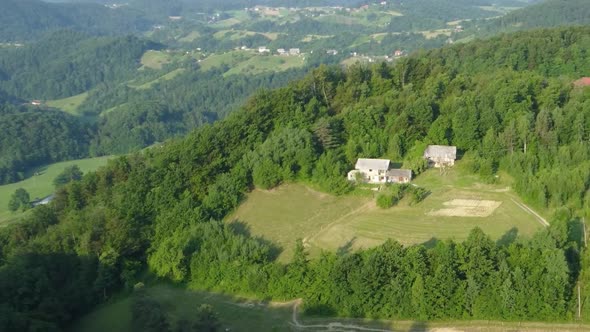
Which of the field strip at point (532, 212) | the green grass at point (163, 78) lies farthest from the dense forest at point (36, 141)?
the field strip at point (532, 212)

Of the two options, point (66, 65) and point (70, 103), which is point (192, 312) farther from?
point (66, 65)

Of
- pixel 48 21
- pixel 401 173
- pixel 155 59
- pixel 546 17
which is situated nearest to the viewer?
pixel 401 173

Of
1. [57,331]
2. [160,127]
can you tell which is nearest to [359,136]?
[57,331]

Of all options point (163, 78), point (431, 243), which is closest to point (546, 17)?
point (163, 78)

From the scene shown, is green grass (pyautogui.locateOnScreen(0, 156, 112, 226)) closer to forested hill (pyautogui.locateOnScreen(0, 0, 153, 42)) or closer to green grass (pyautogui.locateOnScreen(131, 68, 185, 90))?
green grass (pyautogui.locateOnScreen(131, 68, 185, 90))

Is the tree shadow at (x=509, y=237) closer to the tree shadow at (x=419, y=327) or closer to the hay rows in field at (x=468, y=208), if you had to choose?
the hay rows in field at (x=468, y=208)

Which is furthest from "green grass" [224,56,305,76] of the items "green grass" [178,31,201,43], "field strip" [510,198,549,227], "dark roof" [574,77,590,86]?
"field strip" [510,198,549,227]

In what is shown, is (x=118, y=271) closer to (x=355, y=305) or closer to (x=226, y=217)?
(x=226, y=217)
